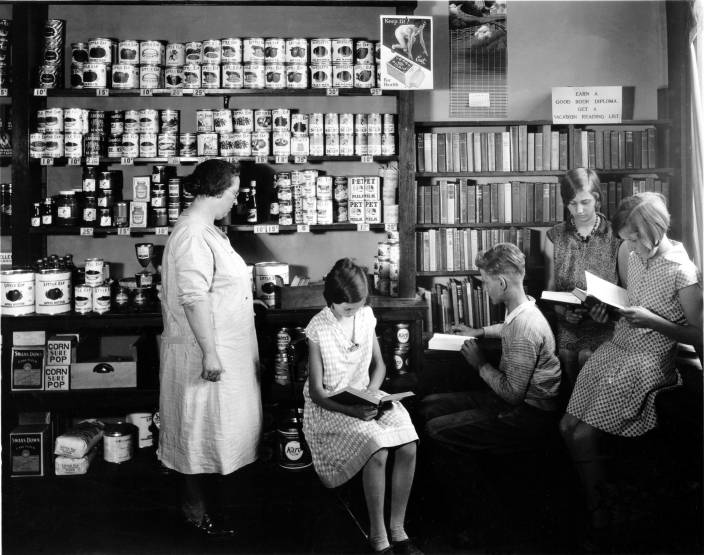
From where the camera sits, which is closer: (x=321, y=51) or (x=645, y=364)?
(x=645, y=364)

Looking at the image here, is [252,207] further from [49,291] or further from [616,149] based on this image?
[616,149]

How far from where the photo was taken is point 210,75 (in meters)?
3.50

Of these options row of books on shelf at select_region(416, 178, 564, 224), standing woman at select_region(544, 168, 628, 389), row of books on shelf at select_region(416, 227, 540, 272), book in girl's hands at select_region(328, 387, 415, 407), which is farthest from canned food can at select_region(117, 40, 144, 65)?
standing woman at select_region(544, 168, 628, 389)

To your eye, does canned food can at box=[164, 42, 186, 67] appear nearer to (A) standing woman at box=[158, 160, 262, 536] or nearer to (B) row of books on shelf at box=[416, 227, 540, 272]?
(A) standing woman at box=[158, 160, 262, 536]

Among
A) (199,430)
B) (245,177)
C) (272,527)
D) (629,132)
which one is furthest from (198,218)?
(629,132)

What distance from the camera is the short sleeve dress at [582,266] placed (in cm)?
340

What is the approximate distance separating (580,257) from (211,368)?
2073mm

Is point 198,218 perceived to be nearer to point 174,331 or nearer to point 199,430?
point 174,331

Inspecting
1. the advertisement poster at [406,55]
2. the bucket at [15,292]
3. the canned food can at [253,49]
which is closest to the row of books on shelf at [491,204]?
the advertisement poster at [406,55]

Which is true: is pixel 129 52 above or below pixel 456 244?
above

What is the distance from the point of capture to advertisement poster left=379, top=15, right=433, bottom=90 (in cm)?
347

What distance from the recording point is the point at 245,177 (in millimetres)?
3941

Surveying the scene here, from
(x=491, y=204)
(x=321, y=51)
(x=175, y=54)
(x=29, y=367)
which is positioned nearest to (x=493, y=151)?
(x=491, y=204)

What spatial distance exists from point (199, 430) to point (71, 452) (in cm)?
103
